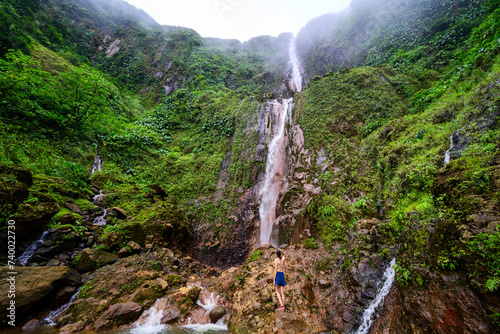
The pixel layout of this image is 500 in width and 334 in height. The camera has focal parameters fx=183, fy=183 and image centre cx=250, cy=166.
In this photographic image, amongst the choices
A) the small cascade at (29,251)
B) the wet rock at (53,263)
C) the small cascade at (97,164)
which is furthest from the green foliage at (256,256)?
the small cascade at (97,164)

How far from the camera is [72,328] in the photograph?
4.68m

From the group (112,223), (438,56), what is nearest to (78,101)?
(112,223)

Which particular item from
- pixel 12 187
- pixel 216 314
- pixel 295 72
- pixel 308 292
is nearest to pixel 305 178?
pixel 308 292

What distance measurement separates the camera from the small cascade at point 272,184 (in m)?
12.0

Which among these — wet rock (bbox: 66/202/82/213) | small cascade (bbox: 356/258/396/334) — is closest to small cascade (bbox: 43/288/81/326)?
wet rock (bbox: 66/202/82/213)

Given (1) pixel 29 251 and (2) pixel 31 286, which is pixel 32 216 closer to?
(1) pixel 29 251

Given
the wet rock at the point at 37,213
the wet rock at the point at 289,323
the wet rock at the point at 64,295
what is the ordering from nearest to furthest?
the wet rock at the point at 289,323
the wet rock at the point at 64,295
the wet rock at the point at 37,213

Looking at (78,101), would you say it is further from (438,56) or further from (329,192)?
(438,56)

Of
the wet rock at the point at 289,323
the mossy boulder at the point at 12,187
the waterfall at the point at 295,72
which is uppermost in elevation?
the waterfall at the point at 295,72

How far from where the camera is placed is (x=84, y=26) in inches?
1168

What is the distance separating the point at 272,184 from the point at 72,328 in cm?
1118

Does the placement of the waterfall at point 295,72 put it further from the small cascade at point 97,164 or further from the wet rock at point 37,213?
the wet rock at point 37,213

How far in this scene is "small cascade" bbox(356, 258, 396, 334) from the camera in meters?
4.30

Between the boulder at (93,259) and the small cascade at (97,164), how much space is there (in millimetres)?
7048
